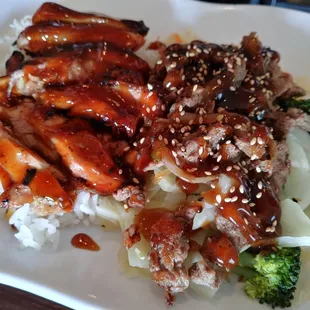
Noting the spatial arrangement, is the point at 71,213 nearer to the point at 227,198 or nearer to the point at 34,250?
the point at 34,250

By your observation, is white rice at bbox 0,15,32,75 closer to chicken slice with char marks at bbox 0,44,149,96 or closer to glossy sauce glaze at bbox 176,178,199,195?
chicken slice with char marks at bbox 0,44,149,96

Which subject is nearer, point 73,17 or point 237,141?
point 237,141

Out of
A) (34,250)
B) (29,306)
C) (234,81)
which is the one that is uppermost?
(234,81)

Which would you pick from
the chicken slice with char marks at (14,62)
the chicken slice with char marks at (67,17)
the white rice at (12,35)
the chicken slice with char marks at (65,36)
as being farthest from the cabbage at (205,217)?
the white rice at (12,35)

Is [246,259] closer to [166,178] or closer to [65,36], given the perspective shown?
[166,178]

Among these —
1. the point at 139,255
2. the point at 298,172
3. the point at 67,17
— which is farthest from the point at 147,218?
the point at 67,17

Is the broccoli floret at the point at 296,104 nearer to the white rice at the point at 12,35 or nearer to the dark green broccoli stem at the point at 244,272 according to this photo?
the dark green broccoli stem at the point at 244,272

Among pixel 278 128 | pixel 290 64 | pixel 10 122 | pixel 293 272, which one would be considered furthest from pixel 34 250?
pixel 290 64
